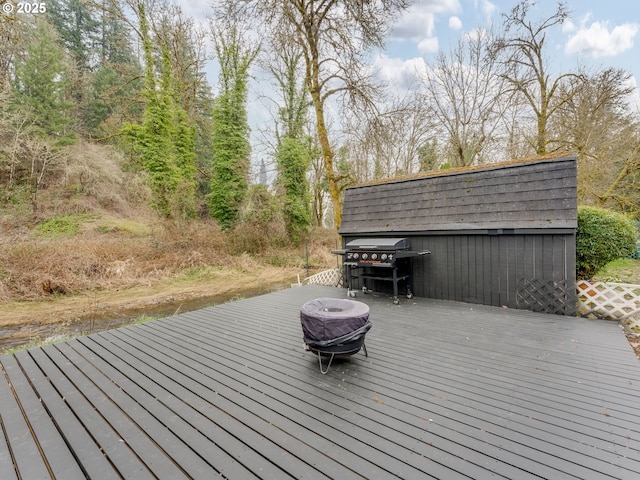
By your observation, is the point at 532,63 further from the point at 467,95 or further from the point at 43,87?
the point at 43,87

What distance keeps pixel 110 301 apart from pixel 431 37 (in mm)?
14079

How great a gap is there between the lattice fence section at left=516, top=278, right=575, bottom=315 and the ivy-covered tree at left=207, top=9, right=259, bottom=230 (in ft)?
37.2

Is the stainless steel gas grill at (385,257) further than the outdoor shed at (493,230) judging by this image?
Yes

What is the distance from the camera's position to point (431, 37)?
11.3m

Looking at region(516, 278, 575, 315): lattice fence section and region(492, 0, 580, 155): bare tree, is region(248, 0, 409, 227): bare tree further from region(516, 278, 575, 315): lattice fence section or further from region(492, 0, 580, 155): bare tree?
region(516, 278, 575, 315): lattice fence section

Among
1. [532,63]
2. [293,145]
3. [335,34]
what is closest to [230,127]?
[293,145]

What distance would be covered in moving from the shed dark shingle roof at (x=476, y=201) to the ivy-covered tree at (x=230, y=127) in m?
8.27

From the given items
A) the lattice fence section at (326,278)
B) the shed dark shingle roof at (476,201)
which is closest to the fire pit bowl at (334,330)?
the shed dark shingle roof at (476,201)

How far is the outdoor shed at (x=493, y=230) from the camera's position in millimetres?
4508

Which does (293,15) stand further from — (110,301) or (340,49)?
(110,301)

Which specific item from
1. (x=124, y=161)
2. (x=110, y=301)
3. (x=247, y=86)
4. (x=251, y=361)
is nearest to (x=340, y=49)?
(x=247, y=86)

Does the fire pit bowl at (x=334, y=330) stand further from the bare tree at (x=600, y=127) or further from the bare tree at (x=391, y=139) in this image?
the bare tree at (x=600, y=127)

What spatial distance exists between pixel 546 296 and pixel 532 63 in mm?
9388

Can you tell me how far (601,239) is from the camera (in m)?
4.91
